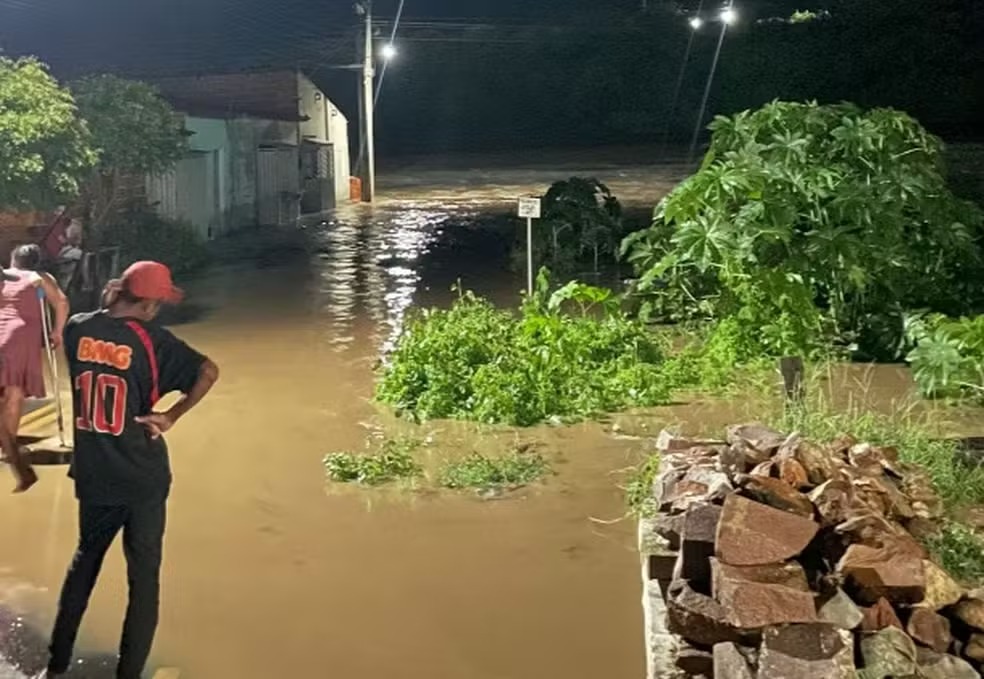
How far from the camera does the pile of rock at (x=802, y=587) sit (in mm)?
4602

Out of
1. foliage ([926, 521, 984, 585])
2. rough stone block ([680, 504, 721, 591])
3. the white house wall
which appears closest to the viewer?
rough stone block ([680, 504, 721, 591])

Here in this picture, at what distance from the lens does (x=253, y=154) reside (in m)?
24.7

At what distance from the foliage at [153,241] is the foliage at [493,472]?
33.8 feet

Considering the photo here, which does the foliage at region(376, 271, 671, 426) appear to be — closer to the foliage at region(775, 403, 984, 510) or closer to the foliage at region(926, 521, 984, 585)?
the foliage at region(775, 403, 984, 510)

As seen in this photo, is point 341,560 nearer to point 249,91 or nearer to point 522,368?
point 522,368

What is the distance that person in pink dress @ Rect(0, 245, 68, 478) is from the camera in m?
8.02

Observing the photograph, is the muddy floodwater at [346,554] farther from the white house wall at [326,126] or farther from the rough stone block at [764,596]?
the white house wall at [326,126]

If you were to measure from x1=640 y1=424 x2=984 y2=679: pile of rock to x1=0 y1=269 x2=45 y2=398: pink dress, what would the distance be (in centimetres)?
469

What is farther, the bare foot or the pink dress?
the pink dress

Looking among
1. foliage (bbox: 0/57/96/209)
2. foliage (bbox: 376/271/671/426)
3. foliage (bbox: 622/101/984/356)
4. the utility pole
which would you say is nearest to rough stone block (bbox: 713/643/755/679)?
foliage (bbox: 376/271/671/426)

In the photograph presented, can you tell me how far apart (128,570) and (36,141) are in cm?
977

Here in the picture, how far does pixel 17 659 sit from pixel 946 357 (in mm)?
7310

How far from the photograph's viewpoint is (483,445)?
8.93m

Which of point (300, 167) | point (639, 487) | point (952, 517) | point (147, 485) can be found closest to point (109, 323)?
point (147, 485)
